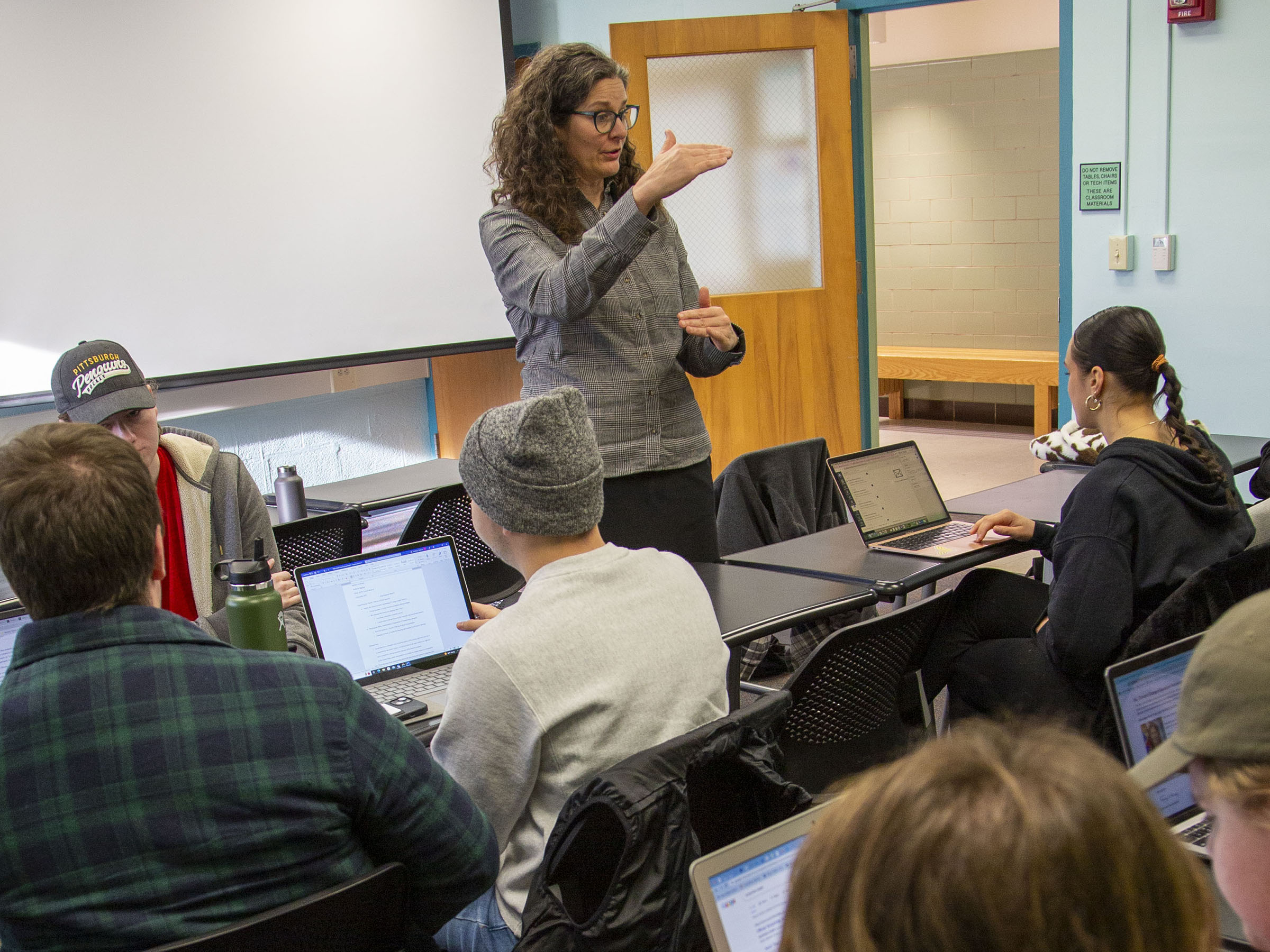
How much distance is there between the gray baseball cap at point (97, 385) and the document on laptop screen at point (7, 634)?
1.30 feet

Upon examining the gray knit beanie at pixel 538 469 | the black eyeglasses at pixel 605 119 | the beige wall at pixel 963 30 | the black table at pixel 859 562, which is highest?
the beige wall at pixel 963 30

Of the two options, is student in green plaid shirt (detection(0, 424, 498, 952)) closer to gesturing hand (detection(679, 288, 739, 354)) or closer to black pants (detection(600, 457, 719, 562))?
black pants (detection(600, 457, 719, 562))

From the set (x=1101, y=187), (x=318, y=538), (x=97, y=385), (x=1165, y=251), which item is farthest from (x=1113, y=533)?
(x=1101, y=187)

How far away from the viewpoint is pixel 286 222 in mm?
4262

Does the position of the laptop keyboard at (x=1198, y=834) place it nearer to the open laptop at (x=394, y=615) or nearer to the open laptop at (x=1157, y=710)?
the open laptop at (x=1157, y=710)

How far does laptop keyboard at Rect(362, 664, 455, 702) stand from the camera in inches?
76.9

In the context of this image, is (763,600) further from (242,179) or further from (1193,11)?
(1193,11)

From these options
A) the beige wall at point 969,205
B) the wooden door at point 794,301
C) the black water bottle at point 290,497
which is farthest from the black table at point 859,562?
the beige wall at point 969,205

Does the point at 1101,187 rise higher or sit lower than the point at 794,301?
higher

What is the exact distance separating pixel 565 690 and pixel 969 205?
25.3 feet

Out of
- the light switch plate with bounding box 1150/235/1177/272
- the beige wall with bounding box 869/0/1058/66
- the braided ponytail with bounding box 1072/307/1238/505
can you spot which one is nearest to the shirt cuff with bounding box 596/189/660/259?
the braided ponytail with bounding box 1072/307/1238/505

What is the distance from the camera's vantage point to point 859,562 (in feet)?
8.91

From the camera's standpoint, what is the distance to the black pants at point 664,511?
246cm

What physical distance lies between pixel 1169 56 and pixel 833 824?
4.76 metres
